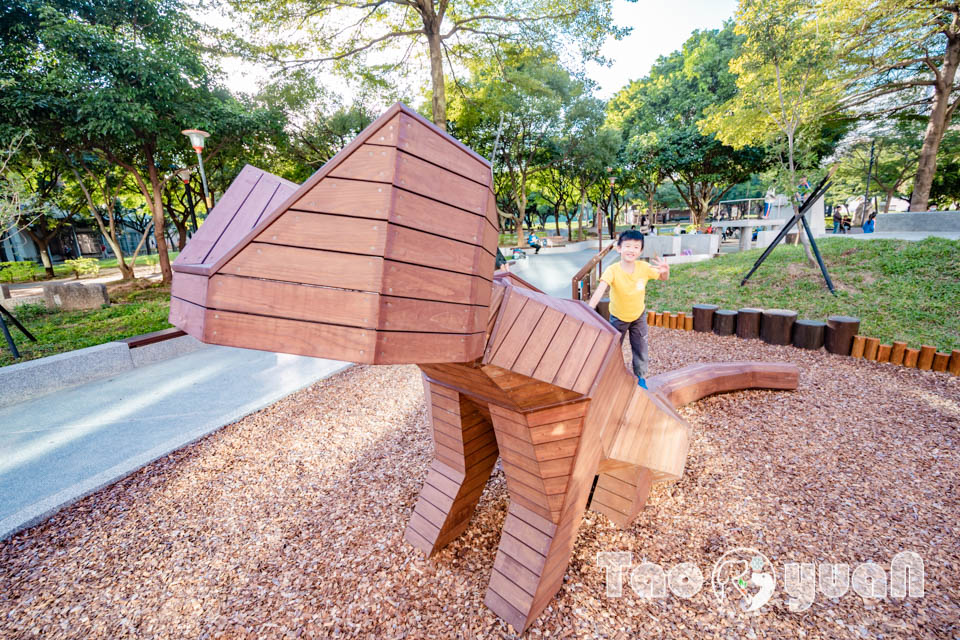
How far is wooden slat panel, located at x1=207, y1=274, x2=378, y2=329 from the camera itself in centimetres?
88

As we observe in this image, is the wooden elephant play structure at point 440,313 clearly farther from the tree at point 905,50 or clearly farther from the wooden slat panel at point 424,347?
the tree at point 905,50

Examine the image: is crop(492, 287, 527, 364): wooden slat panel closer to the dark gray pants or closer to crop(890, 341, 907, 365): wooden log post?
the dark gray pants

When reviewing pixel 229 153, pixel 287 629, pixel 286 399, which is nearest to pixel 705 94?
pixel 229 153

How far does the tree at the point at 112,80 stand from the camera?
824 cm

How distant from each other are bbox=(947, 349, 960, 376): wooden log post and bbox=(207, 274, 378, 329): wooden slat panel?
6.52 m

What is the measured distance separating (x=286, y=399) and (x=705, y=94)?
94.0 feet

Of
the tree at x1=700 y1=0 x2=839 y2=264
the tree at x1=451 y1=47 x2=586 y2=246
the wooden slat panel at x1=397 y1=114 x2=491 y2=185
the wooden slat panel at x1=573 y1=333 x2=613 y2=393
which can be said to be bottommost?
the wooden slat panel at x1=573 y1=333 x2=613 y2=393

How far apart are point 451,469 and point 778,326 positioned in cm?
547

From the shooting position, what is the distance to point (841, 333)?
16.3ft

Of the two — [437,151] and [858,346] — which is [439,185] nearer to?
[437,151]

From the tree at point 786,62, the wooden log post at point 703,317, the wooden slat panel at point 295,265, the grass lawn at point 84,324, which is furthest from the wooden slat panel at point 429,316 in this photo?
the tree at point 786,62

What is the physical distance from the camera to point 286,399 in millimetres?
4336

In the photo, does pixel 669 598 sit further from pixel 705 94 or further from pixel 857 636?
pixel 705 94

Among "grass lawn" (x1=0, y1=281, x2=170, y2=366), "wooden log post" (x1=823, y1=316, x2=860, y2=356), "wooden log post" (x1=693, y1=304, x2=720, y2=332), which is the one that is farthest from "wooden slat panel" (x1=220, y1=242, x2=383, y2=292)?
"grass lawn" (x1=0, y1=281, x2=170, y2=366)
